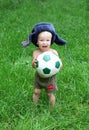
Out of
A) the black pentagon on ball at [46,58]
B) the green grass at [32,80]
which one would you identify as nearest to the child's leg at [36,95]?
the green grass at [32,80]

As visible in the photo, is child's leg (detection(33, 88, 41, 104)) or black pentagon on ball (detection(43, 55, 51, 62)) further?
child's leg (detection(33, 88, 41, 104))

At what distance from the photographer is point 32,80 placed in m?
5.12

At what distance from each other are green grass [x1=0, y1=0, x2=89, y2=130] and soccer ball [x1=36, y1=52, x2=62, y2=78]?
55 centimetres

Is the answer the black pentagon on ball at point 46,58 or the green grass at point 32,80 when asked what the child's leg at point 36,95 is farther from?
the black pentagon on ball at point 46,58

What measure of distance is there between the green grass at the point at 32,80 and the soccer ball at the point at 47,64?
546 millimetres

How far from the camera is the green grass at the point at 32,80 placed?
4195 mm

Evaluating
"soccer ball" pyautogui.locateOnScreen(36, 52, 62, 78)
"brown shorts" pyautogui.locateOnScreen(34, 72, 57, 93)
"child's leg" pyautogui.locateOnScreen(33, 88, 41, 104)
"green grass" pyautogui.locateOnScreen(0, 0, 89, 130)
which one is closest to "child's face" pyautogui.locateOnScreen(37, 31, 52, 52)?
"soccer ball" pyautogui.locateOnScreen(36, 52, 62, 78)

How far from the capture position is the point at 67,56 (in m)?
6.35

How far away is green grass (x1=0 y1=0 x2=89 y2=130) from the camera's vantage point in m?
4.20

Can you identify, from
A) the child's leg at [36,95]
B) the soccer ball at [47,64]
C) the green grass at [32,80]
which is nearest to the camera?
the soccer ball at [47,64]

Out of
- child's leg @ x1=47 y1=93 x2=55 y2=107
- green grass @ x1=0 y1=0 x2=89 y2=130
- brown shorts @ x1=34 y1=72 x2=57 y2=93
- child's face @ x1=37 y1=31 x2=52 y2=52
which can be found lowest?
green grass @ x1=0 y1=0 x2=89 y2=130

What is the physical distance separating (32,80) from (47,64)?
3.59 ft

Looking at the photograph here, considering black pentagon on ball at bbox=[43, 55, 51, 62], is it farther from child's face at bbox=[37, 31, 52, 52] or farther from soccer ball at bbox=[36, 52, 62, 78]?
child's face at bbox=[37, 31, 52, 52]

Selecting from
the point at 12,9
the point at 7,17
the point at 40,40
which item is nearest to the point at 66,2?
the point at 12,9
